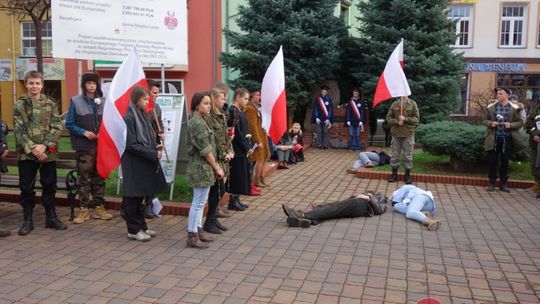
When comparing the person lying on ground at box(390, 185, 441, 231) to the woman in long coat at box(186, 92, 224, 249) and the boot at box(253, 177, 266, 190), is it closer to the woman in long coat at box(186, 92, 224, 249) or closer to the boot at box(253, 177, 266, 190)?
the boot at box(253, 177, 266, 190)

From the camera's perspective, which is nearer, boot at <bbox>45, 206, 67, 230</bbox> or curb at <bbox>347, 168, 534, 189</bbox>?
boot at <bbox>45, 206, 67, 230</bbox>

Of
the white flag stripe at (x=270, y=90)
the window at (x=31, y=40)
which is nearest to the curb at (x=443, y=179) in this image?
the white flag stripe at (x=270, y=90)

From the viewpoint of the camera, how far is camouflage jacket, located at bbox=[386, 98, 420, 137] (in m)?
10.1

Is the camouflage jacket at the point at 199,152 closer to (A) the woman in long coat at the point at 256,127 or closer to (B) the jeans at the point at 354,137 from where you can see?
(A) the woman in long coat at the point at 256,127

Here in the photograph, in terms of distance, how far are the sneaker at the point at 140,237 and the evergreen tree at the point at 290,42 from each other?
31.4 ft

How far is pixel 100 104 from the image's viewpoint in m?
6.80

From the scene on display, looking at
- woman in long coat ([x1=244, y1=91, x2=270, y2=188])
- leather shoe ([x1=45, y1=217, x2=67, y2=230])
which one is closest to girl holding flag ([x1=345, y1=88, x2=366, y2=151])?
woman in long coat ([x1=244, y1=91, x2=270, y2=188])

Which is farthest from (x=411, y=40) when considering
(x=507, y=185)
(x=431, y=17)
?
(x=507, y=185)

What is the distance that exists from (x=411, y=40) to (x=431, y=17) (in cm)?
93

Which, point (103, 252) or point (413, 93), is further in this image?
point (413, 93)

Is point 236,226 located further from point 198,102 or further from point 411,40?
point 411,40

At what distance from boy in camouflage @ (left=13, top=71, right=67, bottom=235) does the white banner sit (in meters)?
1.39

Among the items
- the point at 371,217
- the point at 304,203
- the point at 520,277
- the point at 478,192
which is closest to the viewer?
the point at 520,277

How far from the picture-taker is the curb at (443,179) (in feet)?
33.1
